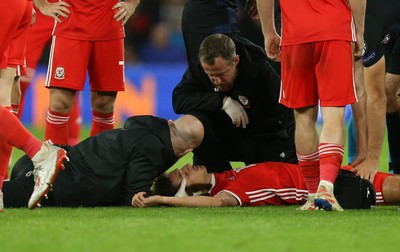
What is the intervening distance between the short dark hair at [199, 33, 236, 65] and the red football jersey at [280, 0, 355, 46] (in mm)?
782

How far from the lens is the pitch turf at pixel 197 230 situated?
4.52 metres

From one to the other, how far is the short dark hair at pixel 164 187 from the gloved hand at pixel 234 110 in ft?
2.78

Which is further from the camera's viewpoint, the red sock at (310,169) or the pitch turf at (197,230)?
the red sock at (310,169)

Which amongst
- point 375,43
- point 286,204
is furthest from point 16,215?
point 375,43

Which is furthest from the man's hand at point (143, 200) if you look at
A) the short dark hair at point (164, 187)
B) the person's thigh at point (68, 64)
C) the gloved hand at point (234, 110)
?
the person's thigh at point (68, 64)

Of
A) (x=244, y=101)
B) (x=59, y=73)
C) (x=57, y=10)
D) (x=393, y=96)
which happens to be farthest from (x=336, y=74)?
(x=57, y=10)

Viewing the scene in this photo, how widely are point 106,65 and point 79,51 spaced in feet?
0.86

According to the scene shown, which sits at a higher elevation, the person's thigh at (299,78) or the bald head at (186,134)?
the person's thigh at (299,78)

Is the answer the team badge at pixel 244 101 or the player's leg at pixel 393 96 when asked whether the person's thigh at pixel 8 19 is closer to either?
the team badge at pixel 244 101

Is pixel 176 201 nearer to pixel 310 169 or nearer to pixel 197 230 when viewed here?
pixel 310 169

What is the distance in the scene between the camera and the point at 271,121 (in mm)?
7547

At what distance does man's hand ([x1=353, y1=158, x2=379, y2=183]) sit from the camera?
6968mm

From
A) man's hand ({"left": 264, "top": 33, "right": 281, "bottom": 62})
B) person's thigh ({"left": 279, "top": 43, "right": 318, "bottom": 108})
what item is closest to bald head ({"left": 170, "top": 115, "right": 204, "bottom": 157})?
man's hand ({"left": 264, "top": 33, "right": 281, "bottom": 62})

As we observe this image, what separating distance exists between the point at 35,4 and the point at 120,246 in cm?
395
